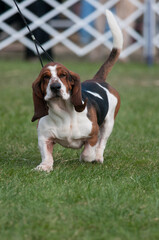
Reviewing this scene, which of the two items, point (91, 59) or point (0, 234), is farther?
point (91, 59)

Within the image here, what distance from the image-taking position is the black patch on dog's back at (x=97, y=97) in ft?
15.1

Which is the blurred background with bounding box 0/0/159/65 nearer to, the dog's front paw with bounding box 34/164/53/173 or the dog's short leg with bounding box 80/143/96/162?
the dog's short leg with bounding box 80/143/96/162

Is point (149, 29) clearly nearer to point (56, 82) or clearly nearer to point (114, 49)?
point (114, 49)

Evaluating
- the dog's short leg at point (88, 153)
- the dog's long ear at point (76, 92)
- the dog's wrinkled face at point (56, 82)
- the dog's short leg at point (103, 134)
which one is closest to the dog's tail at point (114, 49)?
the dog's short leg at point (103, 134)

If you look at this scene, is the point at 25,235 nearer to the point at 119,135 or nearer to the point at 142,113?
the point at 119,135

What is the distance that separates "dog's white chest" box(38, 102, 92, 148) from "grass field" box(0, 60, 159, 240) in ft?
0.89

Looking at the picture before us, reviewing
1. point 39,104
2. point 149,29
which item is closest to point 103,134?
point 39,104

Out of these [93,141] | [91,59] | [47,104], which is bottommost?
[91,59]

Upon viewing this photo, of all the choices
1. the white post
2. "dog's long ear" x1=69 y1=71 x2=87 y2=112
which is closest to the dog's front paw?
"dog's long ear" x1=69 y1=71 x2=87 y2=112

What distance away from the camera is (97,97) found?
15.5ft

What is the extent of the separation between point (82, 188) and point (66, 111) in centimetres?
81

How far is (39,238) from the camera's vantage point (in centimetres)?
289

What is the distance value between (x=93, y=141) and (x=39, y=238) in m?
1.73

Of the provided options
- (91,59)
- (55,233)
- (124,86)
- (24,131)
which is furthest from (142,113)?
(91,59)
